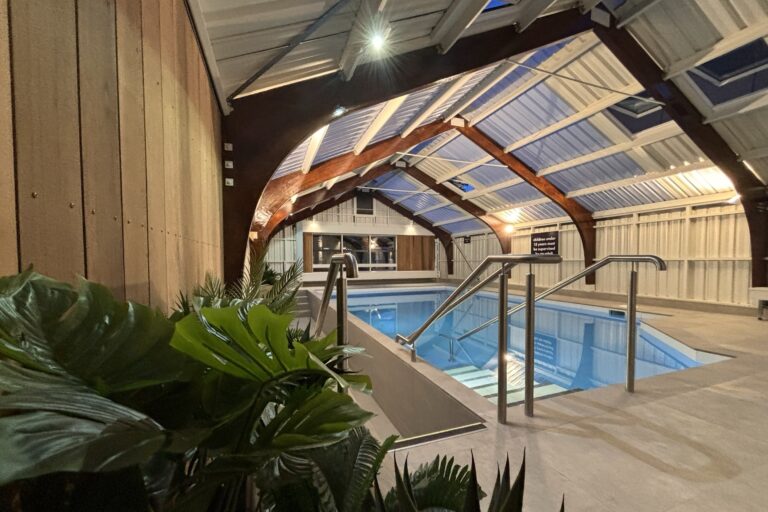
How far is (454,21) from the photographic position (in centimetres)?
318

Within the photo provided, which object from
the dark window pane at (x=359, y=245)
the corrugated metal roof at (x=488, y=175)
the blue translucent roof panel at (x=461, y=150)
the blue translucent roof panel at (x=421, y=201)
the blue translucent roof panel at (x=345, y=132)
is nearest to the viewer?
the blue translucent roof panel at (x=345, y=132)

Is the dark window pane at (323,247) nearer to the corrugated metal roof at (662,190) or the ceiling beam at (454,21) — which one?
the corrugated metal roof at (662,190)

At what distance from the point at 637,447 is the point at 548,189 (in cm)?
831

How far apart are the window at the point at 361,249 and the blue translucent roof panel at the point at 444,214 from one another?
196cm

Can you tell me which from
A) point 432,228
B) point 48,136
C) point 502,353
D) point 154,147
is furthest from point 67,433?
point 432,228

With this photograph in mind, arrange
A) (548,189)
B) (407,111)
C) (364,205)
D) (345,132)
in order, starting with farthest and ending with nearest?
(364,205) → (548,189) → (407,111) → (345,132)

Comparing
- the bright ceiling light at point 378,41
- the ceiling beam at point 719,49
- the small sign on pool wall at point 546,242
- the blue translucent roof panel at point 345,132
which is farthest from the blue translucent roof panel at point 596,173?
the bright ceiling light at point 378,41

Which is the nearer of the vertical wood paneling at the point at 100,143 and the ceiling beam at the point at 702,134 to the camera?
the vertical wood paneling at the point at 100,143

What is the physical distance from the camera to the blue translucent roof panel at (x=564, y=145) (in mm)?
6766

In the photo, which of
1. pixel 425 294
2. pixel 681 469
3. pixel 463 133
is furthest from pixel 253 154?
pixel 425 294

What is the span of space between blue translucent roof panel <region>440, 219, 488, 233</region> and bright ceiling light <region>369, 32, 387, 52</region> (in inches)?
422

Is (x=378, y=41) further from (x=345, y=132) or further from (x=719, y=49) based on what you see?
(x=719, y=49)

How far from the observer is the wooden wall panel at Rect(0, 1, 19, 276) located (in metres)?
0.69

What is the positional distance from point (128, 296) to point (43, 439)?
110cm
